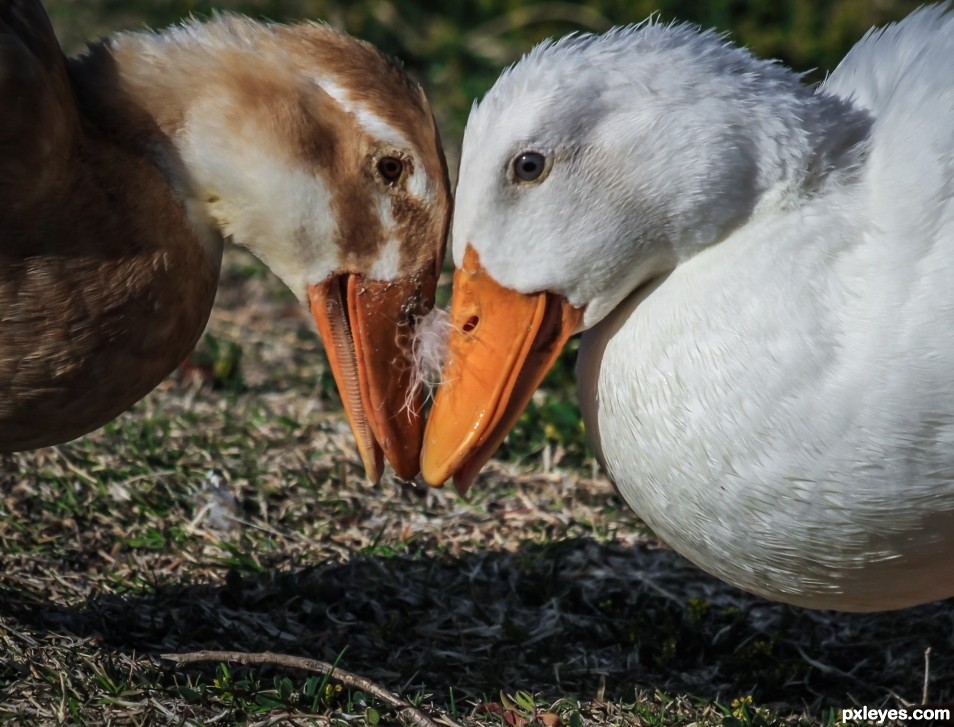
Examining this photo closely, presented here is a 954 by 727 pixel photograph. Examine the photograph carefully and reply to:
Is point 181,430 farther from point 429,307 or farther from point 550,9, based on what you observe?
point 550,9

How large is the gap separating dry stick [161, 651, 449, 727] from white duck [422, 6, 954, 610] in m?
0.65

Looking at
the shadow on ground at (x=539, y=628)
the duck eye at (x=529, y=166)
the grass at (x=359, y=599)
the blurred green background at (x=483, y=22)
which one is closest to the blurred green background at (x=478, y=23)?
the blurred green background at (x=483, y=22)

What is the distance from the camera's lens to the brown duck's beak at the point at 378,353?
9.74 ft

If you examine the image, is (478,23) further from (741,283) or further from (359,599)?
(741,283)

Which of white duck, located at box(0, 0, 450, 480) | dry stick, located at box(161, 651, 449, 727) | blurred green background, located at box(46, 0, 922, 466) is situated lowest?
dry stick, located at box(161, 651, 449, 727)

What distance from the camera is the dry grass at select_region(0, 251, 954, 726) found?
2.88 metres

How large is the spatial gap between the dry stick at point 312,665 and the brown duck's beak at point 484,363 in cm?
45

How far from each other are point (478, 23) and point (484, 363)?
4.45 metres

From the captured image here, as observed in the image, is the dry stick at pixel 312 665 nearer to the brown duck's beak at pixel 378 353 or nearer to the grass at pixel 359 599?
the grass at pixel 359 599

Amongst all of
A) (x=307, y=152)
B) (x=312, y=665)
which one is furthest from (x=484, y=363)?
(x=312, y=665)

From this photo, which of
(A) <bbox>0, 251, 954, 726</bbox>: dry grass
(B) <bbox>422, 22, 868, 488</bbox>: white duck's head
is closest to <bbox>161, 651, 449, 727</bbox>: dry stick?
(A) <bbox>0, 251, 954, 726</bbox>: dry grass

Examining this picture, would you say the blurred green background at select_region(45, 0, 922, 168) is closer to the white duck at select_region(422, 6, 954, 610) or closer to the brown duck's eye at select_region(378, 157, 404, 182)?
the brown duck's eye at select_region(378, 157, 404, 182)

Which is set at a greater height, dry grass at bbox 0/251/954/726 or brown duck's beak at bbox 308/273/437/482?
brown duck's beak at bbox 308/273/437/482

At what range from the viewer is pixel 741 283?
8.02 feet
